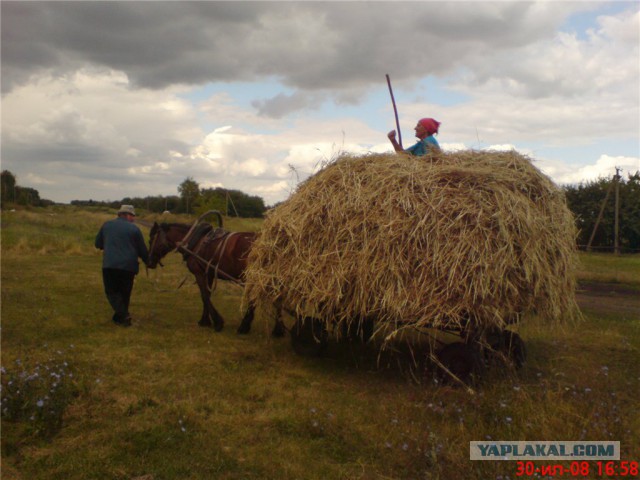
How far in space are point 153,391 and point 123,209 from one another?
160 inches

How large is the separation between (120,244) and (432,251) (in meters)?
5.24

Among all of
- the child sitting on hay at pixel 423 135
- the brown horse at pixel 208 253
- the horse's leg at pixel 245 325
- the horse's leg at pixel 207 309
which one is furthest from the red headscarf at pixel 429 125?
the horse's leg at pixel 207 309

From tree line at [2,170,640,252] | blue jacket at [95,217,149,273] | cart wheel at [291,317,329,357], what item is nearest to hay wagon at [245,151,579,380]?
cart wheel at [291,317,329,357]

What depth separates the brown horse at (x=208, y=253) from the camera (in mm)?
8344

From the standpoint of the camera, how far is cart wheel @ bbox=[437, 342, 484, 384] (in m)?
5.52

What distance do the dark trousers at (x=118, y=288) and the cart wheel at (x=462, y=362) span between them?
5.21 metres

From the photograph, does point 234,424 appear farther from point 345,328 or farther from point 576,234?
point 576,234

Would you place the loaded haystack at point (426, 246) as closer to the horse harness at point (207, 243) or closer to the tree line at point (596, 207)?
the horse harness at point (207, 243)

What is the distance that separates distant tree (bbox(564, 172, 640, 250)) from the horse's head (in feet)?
88.2

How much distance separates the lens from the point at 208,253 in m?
8.66

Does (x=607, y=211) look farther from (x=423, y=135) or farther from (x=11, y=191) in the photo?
(x=11, y=191)

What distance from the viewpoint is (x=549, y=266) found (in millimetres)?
5512

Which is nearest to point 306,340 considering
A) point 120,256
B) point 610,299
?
point 120,256

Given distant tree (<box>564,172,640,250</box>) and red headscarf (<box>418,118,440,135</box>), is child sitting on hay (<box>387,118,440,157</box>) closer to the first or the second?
red headscarf (<box>418,118,440,135</box>)
